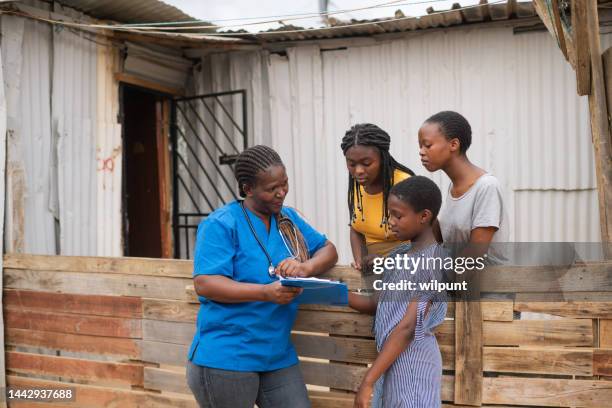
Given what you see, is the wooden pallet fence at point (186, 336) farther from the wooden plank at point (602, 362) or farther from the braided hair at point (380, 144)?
the braided hair at point (380, 144)

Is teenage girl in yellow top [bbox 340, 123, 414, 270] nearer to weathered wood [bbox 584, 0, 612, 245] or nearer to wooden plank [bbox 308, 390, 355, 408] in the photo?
wooden plank [bbox 308, 390, 355, 408]

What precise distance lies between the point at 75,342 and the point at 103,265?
0.54 m

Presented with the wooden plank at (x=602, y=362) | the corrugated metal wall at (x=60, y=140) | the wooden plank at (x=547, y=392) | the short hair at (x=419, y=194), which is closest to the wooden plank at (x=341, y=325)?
the wooden plank at (x=547, y=392)

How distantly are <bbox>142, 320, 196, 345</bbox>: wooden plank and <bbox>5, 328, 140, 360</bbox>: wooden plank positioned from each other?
0.13 m

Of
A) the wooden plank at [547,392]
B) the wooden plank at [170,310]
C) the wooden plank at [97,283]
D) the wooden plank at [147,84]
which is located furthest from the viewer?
the wooden plank at [147,84]

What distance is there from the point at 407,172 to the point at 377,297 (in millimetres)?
596

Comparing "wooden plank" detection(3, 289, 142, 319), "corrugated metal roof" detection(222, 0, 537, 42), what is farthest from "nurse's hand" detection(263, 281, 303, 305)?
"corrugated metal roof" detection(222, 0, 537, 42)

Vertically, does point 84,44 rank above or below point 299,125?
above

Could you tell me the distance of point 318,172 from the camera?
5.97 meters

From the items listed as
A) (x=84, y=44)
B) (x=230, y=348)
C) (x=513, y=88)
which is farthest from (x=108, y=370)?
(x=513, y=88)

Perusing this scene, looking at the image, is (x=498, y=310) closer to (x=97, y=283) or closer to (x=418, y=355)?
(x=418, y=355)

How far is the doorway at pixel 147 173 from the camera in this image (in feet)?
22.6

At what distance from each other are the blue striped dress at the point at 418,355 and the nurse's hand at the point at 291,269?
385mm

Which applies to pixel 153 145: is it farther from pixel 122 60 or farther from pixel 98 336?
pixel 98 336
